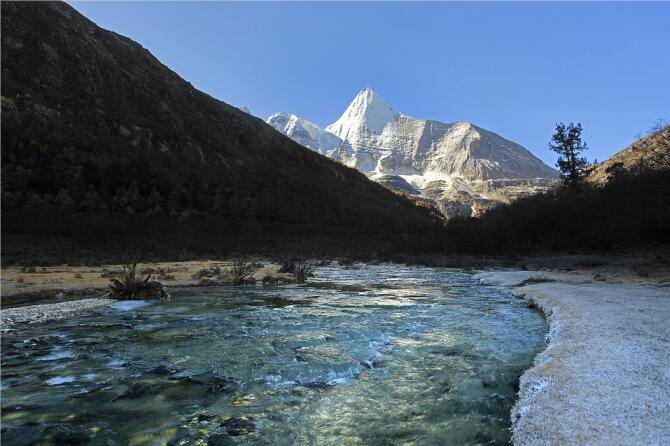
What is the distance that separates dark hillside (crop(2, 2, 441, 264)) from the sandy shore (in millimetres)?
40385

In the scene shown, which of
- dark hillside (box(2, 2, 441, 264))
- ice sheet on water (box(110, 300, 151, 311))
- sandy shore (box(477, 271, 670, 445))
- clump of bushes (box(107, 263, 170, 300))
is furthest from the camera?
dark hillside (box(2, 2, 441, 264))

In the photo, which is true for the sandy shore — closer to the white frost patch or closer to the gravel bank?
the white frost patch

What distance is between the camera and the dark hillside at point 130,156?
188 ft

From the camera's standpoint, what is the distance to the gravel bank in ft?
38.2

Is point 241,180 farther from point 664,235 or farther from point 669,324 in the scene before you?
point 669,324

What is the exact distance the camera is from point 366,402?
237 inches

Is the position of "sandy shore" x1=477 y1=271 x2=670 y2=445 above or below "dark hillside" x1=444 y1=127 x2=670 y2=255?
below

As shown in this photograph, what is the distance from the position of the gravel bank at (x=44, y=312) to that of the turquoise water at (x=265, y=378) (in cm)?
82

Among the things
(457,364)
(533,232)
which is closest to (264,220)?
(533,232)

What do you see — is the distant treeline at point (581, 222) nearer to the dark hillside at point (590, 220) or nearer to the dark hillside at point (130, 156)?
the dark hillside at point (590, 220)

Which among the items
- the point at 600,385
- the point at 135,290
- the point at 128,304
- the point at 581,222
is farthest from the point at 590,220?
the point at 600,385

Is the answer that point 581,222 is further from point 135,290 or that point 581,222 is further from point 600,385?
point 600,385

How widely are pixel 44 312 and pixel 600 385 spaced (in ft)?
46.5

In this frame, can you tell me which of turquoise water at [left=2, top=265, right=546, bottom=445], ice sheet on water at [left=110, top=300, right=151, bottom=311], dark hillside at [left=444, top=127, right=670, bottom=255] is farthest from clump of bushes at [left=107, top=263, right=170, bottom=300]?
dark hillside at [left=444, top=127, right=670, bottom=255]
